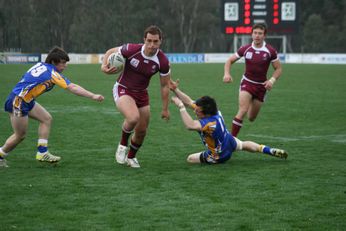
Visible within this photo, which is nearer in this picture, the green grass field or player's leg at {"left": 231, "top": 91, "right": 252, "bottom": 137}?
the green grass field

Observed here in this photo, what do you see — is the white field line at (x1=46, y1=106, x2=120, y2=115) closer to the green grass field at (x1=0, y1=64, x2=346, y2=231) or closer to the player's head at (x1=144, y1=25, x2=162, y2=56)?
the green grass field at (x1=0, y1=64, x2=346, y2=231)

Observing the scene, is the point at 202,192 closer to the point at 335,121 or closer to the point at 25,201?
the point at 25,201

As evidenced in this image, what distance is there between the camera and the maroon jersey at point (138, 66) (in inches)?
369

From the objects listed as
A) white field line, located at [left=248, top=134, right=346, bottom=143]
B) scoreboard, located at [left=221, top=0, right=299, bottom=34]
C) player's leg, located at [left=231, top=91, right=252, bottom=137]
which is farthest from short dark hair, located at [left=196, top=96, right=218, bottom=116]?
scoreboard, located at [left=221, top=0, right=299, bottom=34]

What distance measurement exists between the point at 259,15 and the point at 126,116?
4038 centimetres

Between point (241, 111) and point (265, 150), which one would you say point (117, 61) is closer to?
point (265, 150)

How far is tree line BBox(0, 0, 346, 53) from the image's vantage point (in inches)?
3041

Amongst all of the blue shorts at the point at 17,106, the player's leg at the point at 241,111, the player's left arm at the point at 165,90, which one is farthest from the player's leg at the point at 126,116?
the player's leg at the point at 241,111

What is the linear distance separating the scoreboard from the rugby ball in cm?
4003

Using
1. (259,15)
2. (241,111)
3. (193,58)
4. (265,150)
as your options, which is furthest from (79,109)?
(193,58)

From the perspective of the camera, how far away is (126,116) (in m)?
9.29

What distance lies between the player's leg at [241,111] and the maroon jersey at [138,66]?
2.69 meters

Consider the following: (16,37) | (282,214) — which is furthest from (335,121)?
(16,37)

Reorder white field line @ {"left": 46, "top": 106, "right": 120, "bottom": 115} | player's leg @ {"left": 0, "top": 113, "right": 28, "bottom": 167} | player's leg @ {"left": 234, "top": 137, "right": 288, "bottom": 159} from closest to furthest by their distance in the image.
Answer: player's leg @ {"left": 0, "top": 113, "right": 28, "bottom": 167}, player's leg @ {"left": 234, "top": 137, "right": 288, "bottom": 159}, white field line @ {"left": 46, "top": 106, "right": 120, "bottom": 115}
